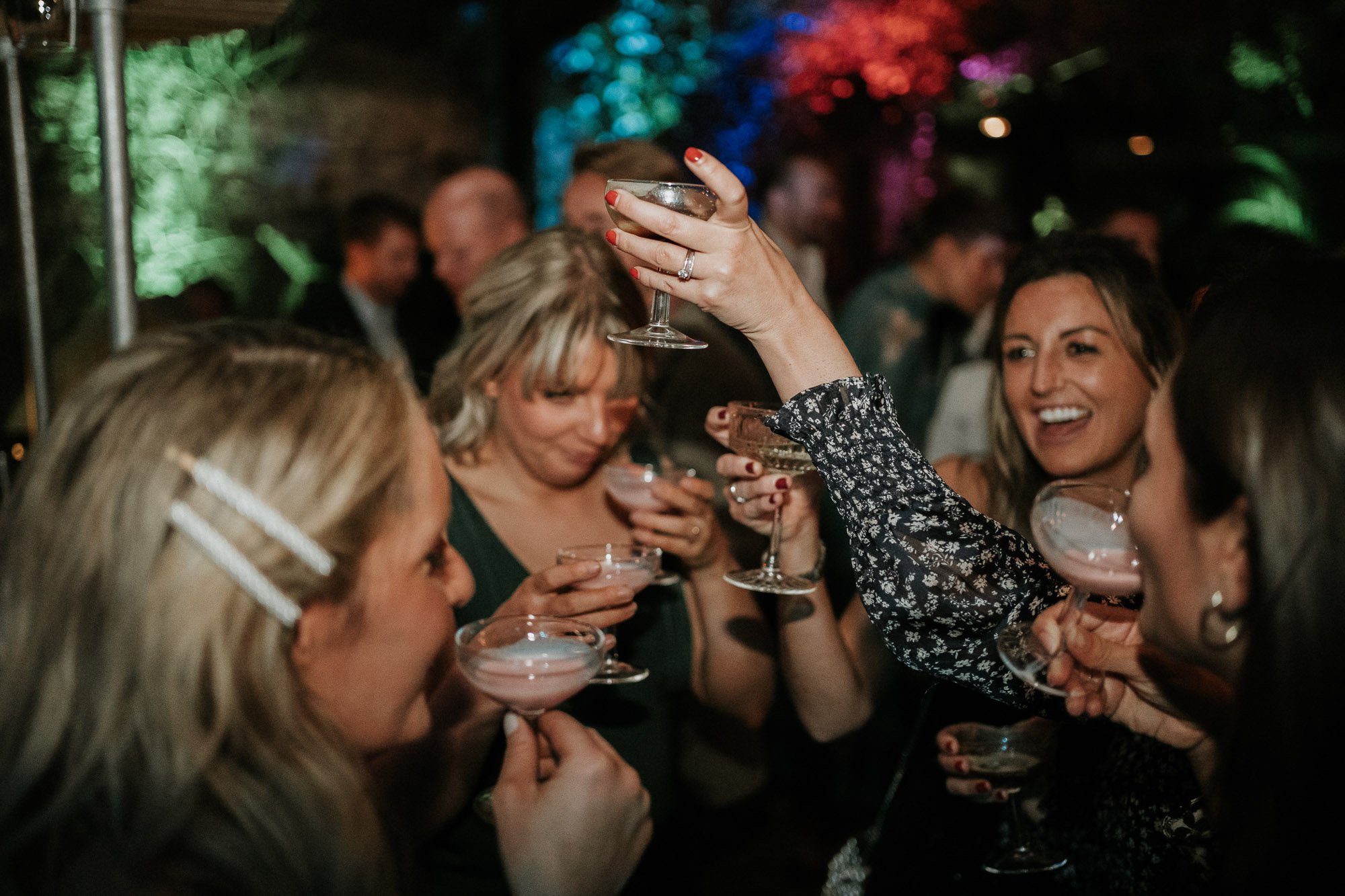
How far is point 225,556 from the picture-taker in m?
1.04

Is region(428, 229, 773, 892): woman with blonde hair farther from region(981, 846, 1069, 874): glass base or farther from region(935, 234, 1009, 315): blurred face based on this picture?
region(935, 234, 1009, 315): blurred face

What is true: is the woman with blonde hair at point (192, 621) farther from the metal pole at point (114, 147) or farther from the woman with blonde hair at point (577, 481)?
the woman with blonde hair at point (577, 481)

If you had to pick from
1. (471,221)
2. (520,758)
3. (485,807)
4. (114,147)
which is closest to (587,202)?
(471,221)

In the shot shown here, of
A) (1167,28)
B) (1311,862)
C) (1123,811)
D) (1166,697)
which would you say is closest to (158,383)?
(1311,862)

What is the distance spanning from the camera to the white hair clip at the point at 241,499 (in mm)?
1043

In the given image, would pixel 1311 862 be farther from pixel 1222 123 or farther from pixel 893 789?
pixel 1222 123

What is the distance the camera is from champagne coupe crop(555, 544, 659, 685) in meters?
1.89

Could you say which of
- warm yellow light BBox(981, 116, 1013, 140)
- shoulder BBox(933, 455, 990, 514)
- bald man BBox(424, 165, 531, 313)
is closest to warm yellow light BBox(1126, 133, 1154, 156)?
warm yellow light BBox(981, 116, 1013, 140)

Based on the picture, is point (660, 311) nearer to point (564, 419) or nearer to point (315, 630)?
point (564, 419)

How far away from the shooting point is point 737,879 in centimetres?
361

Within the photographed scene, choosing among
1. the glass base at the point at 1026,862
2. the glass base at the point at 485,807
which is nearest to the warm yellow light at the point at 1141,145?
the glass base at the point at 1026,862

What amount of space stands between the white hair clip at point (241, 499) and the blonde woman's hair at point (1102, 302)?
6.22ft

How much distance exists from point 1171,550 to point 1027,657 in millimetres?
290

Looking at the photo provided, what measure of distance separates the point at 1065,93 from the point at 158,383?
24.1 ft
